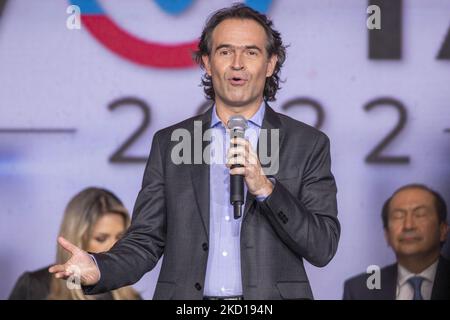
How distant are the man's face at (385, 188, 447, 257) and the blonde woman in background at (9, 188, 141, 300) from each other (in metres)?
1.22

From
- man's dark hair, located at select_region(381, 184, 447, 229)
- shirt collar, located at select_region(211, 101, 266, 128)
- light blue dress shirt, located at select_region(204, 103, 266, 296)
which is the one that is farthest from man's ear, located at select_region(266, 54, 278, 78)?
man's dark hair, located at select_region(381, 184, 447, 229)

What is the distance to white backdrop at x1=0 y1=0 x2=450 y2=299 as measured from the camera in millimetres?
3939

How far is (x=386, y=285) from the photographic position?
3.89 meters

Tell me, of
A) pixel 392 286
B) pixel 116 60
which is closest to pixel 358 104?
pixel 392 286

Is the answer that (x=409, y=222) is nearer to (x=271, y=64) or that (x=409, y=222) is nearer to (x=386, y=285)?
(x=386, y=285)

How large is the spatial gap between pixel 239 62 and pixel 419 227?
1.71 metres

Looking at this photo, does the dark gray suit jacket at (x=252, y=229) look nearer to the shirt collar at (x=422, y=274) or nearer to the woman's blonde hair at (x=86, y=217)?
the woman's blonde hair at (x=86, y=217)

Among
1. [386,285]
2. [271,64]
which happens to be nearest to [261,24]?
[271,64]

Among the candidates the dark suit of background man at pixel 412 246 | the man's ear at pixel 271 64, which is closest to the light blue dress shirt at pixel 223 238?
the man's ear at pixel 271 64

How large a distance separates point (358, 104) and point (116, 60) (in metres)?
1.14

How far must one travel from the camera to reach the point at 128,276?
2.41m

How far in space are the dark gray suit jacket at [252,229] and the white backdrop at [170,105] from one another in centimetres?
144

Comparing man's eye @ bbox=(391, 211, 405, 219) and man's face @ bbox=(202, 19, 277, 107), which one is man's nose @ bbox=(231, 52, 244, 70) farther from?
man's eye @ bbox=(391, 211, 405, 219)
